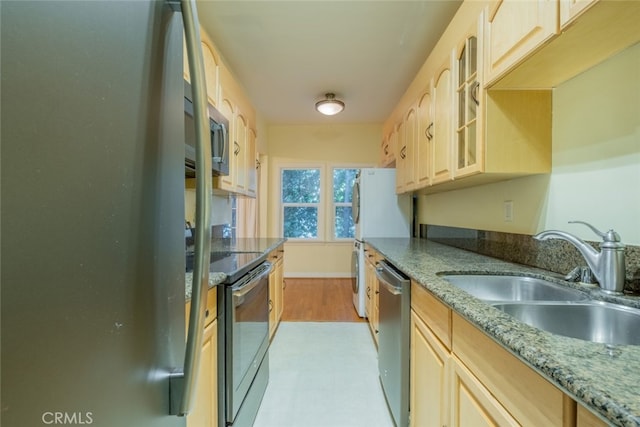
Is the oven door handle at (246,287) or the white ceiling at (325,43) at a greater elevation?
the white ceiling at (325,43)

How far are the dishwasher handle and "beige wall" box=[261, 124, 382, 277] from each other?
327cm

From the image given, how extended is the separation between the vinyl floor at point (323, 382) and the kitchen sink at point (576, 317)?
42.9 inches

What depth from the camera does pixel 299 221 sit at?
17.2 feet

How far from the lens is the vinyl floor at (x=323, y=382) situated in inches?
65.3

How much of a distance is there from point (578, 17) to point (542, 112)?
0.64 meters

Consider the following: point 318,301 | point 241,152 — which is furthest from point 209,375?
point 318,301

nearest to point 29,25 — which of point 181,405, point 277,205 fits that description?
point 181,405

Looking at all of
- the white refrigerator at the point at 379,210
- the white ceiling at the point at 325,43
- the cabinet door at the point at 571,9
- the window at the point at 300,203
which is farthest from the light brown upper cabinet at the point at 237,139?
the window at the point at 300,203

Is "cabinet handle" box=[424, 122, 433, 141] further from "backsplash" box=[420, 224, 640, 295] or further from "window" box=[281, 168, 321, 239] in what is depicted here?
"window" box=[281, 168, 321, 239]

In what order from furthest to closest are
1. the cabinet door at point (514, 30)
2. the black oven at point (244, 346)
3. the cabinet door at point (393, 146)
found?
the cabinet door at point (393, 146) → the black oven at point (244, 346) → the cabinet door at point (514, 30)

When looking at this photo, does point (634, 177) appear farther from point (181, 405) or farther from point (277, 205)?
point (277, 205)

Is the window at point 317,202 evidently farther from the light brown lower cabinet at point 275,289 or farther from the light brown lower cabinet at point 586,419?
the light brown lower cabinet at point 586,419

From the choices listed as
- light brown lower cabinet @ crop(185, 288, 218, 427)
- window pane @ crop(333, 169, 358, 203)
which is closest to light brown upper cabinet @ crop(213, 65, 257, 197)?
light brown lower cabinet @ crop(185, 288, 218, 427)

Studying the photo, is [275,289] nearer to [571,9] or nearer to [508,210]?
[508,210]
